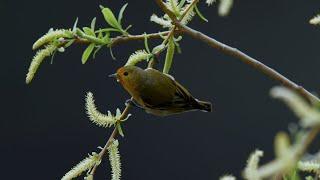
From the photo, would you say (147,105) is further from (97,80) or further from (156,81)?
(97,80)

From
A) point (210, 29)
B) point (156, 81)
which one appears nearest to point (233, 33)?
point (210, 29)

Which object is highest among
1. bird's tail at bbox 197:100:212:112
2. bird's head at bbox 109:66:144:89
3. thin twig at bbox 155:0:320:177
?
thin twig at bbox 155:0:320:177

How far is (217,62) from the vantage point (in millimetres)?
1939

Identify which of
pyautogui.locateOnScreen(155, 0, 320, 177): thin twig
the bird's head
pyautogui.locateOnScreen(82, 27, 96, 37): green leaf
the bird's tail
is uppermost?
pyautogui.locateOnScreen(155, 0, 320, 177): thin twig

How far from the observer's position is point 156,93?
440 mm

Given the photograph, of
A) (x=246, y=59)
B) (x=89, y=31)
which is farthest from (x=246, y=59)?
(x=89, y=31)

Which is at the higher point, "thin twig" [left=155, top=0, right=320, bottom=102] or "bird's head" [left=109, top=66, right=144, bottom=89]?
"thin twig" [left=155, top=0, right=320, bottom=102]

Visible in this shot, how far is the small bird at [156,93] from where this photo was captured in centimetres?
43

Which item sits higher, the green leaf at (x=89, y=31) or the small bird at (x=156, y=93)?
the green leaf at (x=89, y=31)

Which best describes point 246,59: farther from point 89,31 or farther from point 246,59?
point 89,31

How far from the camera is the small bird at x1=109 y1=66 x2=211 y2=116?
1.42ft

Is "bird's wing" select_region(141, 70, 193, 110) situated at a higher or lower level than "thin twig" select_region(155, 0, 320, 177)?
lower

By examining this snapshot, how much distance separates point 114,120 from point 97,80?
142cm

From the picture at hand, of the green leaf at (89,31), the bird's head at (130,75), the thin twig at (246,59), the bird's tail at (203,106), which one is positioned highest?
the thin twig at (246,59)
